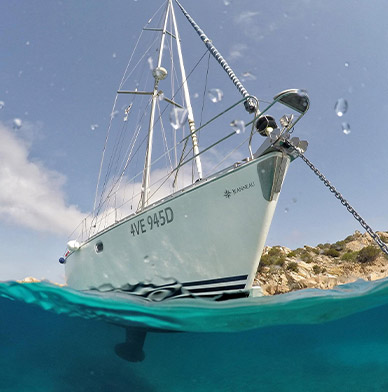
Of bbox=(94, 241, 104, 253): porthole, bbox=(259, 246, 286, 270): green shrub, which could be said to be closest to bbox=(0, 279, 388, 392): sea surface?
bbox=(94, 241, 104, 253): porthole

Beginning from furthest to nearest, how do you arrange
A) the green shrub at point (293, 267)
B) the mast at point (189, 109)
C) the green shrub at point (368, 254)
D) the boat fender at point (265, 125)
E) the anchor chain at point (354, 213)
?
the green shrub at point (293, 267)
the green shrub at point (368, 254)
the mast at point (189, 109)
the boat fender at point (265, 125)
the anchor chain at point (354, 213)

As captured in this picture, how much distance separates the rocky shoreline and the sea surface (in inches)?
326

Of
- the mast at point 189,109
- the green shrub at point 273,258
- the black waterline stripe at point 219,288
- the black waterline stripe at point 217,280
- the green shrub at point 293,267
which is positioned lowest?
the black waterline stripe at point 219,288

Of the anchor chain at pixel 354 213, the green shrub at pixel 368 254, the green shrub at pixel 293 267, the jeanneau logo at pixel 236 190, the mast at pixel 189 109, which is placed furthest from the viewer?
the green shrub at pixel 293 267

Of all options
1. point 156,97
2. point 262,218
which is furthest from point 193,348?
point 156,97

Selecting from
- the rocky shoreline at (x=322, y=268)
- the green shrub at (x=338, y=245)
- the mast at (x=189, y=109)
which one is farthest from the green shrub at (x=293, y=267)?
the mast at (x=189, y=109)

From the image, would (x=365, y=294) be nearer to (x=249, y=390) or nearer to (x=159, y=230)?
(x=249, y=390)

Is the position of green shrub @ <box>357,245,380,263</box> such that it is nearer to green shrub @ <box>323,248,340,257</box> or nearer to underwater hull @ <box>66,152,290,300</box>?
green shrub @ <box>323,248,340,257</box>

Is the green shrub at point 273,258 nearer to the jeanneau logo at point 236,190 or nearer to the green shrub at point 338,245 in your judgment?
the green shrub at point 338,245

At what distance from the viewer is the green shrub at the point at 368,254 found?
66.7 ft

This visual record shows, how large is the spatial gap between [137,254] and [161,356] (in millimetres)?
2824

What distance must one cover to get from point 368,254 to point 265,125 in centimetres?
2013

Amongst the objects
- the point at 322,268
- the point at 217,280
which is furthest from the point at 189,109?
the point at 322,268

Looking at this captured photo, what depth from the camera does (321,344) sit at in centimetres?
748
